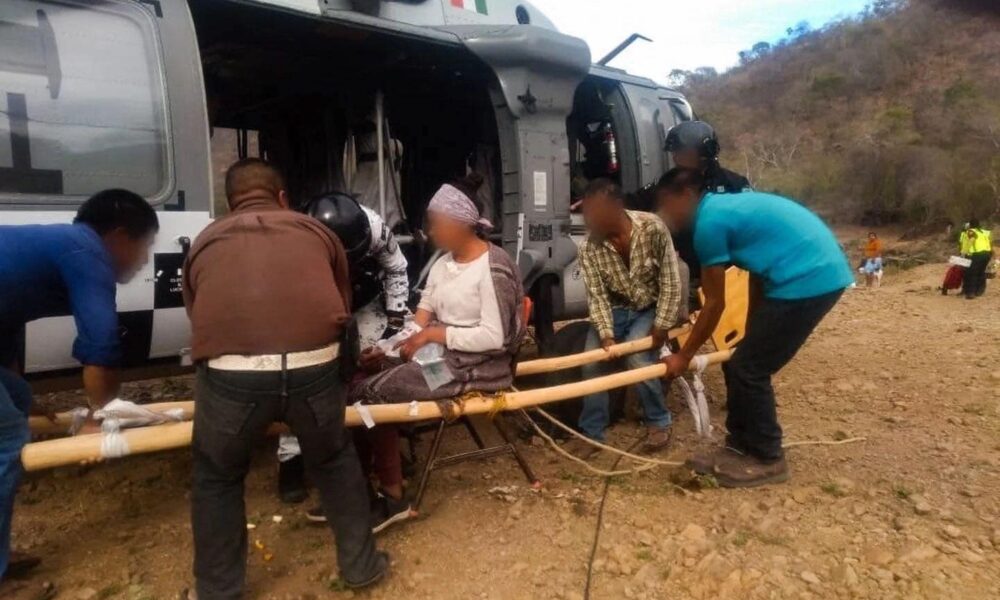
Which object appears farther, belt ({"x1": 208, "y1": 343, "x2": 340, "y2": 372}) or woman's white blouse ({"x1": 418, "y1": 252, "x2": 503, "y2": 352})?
woman's white blouse ({"x1": 418, "y1": 252, "x2": 503, "y2": 352})

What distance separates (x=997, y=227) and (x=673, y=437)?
2424cm

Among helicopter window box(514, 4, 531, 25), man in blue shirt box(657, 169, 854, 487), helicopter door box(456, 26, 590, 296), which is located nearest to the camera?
man in blue shirt box(657, 169, 854, 487)

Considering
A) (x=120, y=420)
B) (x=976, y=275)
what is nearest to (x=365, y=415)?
(x=120, y=420)

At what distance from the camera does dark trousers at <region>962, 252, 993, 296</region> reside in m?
12.2

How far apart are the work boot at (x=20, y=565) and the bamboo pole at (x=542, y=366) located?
465 millimetres

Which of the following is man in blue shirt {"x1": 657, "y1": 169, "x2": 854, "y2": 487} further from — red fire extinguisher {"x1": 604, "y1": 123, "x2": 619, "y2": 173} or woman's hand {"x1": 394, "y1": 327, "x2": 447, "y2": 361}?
red fire extinguisher {"x1": 604, "y1": 123, "x2": 619, "y2": 173}

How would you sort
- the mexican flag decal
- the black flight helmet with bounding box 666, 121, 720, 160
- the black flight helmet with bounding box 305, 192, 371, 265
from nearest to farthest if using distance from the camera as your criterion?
the black flight helmet with bounding box 305, 192, 371, 265
the mexican flag decal
the black flight helmet with bounding box 666, 121, 720, 160

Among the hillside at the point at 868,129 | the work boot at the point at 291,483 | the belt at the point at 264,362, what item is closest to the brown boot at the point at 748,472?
the work boot at the point at 291,483

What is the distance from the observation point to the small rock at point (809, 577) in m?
2.53

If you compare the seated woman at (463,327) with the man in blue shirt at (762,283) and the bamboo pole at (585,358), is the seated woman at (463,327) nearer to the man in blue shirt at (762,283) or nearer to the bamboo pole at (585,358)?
the bamboo pole at (585,358)

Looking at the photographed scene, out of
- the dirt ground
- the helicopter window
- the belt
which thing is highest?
the helicopter window

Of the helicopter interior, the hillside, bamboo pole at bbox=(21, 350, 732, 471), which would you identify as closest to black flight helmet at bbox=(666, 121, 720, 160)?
the helicopter interior

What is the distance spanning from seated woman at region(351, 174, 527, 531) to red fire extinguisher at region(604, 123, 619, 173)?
2.76m

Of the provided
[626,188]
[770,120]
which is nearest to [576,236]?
[626,188]
